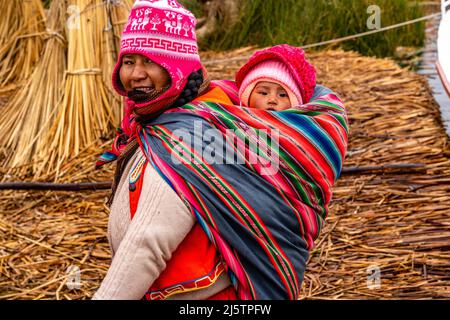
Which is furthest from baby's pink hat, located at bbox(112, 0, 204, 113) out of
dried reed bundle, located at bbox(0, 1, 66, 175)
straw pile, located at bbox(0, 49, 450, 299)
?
dried reed bundle, located at bbox(0, 1, 66, 175)

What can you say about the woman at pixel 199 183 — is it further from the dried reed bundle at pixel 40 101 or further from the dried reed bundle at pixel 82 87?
the dried reed bundle at pixel 40 101

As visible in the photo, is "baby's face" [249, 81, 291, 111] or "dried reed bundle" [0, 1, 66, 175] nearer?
"baby's face" [249, 81, 291, 111]

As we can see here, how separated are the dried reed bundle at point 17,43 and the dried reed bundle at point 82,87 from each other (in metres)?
1.86

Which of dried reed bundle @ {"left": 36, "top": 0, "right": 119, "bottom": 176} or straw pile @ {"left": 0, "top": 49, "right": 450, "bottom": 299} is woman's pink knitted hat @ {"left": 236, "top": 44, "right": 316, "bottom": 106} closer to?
straw pile @ {"left": 0, "top": 49, "right": 450, "bottom": 299}

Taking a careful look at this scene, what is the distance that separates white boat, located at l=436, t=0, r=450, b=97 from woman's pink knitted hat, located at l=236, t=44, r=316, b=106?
3.93 m

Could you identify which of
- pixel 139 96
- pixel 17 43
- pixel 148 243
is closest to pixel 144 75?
pixel 139 96

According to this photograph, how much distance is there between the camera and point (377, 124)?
467 cm

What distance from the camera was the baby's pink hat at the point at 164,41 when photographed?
5.42 feet

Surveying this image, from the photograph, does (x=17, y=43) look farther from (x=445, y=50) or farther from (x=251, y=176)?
(x=251, y=176)

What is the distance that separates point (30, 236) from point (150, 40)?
80.6 inches

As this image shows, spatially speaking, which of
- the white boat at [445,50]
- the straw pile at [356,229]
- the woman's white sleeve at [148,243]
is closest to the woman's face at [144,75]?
the woman's white sleeve at [148,243]

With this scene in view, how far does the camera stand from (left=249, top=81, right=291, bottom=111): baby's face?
189 cm
